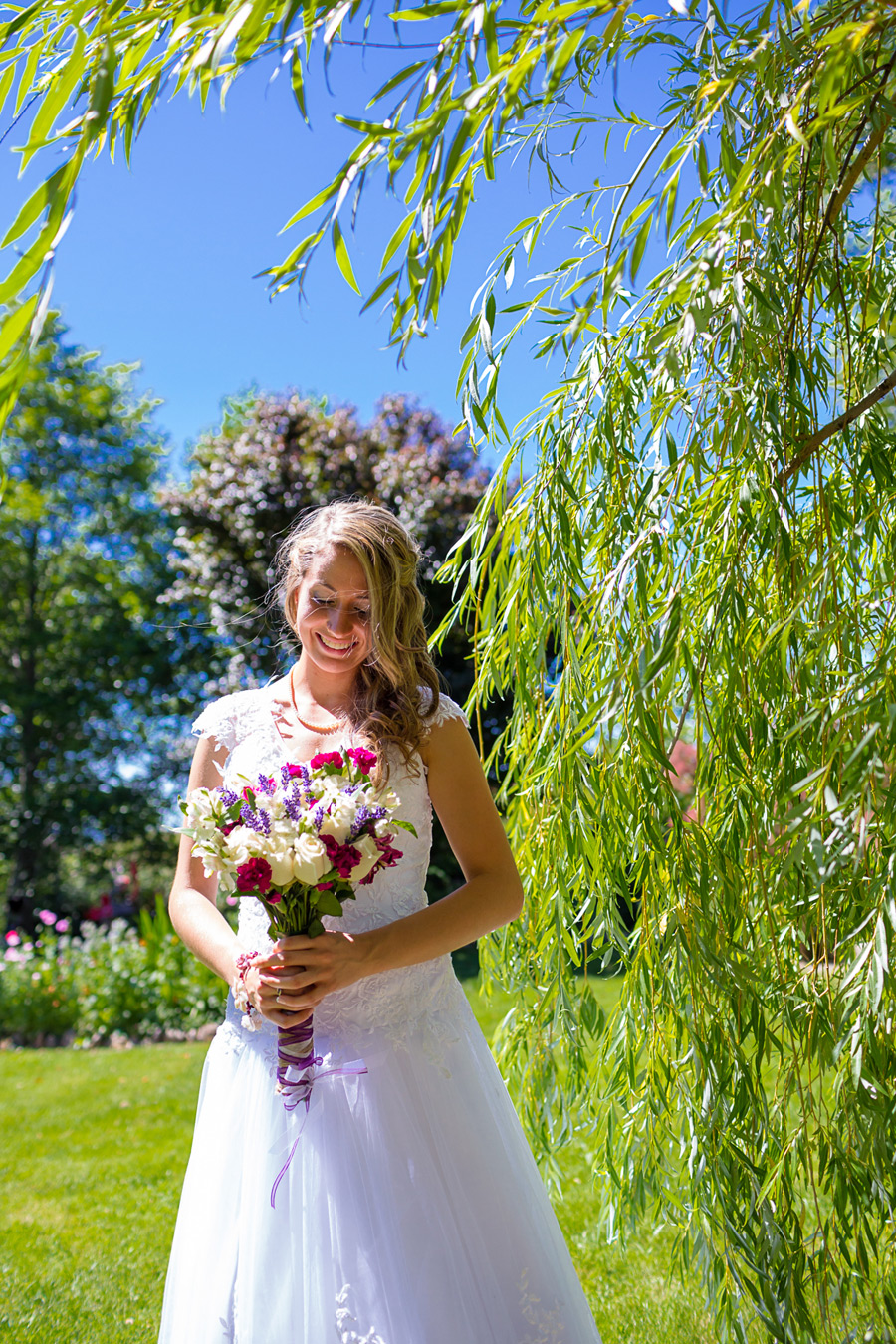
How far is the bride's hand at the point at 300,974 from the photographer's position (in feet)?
5.46

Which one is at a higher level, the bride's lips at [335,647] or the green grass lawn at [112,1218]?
the bride's lips at [335,647]

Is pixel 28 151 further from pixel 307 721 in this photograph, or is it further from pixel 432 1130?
pixel 432 1130

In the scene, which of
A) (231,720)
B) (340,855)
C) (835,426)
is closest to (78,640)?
(231,720)

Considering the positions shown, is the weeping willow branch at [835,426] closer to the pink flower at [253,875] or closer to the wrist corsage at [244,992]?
the pink flower at [253,875]

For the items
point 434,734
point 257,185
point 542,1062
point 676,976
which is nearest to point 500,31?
point 434,734

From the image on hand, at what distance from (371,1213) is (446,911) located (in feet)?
1.70

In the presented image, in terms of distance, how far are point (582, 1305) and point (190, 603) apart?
11611 mm

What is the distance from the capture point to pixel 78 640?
48.4 feet

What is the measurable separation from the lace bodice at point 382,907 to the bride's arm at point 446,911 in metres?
0.05

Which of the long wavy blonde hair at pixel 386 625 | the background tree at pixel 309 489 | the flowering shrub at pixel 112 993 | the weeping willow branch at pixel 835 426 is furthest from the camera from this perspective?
the background tree at pixel 309 489

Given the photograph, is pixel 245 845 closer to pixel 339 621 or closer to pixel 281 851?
pixel 281 851

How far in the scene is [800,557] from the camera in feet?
6.32

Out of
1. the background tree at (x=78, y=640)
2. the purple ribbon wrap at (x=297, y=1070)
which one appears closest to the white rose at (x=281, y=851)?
the purple ribbon wrap at (x=297, y=1070)

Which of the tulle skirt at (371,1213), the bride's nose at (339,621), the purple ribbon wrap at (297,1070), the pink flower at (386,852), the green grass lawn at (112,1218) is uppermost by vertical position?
the bride's nose at (339,621)
